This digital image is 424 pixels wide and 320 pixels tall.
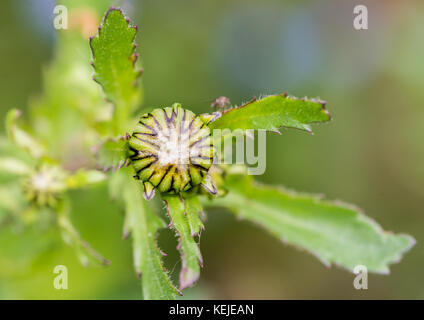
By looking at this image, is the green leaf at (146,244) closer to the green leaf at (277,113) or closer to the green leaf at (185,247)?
the green leaf at (185,247)

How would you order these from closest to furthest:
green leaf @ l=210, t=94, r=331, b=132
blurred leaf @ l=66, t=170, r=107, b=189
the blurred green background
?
green leaf @ l=210, t=94, r=331, b=132
blurred leaf @ l=66, t=170, r=107, b=189
the blurred green background

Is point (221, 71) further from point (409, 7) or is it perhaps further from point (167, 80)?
point (409, 7)

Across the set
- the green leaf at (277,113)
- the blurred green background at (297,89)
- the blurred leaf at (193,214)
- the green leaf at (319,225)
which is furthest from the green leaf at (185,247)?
the blurred green background at (297,89)

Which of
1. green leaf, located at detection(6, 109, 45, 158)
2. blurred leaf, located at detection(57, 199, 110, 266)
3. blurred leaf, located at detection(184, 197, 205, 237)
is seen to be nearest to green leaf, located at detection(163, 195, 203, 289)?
blurred leaf, located at detection(184, 197, 205, 237)

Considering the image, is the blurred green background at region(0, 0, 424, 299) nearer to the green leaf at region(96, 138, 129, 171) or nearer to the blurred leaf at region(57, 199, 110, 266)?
the blurred leaf at region(57, 199, 110, 266)
